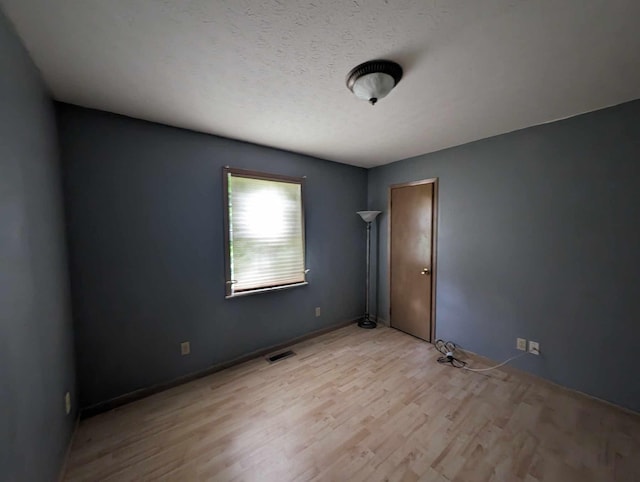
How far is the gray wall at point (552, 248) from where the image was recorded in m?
1.82

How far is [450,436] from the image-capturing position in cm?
164

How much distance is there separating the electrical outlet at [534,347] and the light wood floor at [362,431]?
0.81 feet

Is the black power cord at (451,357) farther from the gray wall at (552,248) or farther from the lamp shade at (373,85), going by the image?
the lamp shade at (373,85)

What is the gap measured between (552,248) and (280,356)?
9.34 feet

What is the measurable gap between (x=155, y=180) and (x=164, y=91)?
0.77 m

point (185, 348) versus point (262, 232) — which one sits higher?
point (262, 232)

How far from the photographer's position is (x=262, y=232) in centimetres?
269

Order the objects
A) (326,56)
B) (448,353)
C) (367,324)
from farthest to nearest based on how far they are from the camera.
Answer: (367,324), (448,353), (326,56)

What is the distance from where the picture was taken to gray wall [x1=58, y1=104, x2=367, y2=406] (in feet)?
5.98

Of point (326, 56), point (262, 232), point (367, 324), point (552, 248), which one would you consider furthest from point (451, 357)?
point (326, 56)

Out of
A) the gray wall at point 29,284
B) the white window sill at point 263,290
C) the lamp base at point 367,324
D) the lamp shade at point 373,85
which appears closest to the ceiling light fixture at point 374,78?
the lamp shade at point 373,85

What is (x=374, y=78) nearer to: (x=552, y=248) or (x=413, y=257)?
(x=552, y=248)

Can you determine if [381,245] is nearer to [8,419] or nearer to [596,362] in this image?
[596,362]

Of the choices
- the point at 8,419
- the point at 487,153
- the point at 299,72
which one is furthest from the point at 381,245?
the point at 8,419
